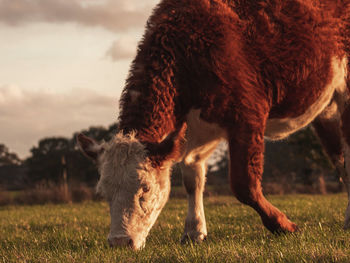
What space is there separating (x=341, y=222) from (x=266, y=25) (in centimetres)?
314

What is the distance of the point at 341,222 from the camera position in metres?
6.47

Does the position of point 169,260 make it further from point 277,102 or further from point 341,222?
point 341,222

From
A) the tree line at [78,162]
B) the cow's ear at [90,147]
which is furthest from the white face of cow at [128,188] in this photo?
the tree line at [78,162]

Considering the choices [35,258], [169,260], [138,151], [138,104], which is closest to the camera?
[169,260]

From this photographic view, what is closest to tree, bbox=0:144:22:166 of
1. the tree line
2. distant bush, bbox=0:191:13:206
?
the tree line

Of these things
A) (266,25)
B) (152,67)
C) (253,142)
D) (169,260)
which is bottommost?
(169,260)

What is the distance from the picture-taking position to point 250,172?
5062 mm

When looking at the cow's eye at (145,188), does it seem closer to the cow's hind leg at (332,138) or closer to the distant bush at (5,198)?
the cow's hind leg at (332,138)

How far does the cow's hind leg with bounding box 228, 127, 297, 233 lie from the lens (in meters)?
5.04

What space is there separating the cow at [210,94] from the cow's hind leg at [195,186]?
0.06 ft

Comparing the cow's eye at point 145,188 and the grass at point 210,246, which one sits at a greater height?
the cow's eye at point 145,188

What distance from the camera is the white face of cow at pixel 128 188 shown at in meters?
4.56

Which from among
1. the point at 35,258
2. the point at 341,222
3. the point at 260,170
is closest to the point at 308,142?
the point at 341,222

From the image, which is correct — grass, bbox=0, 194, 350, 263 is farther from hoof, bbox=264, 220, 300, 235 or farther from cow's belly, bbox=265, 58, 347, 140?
cow's belly, bbox=265, 58, 347, 140
